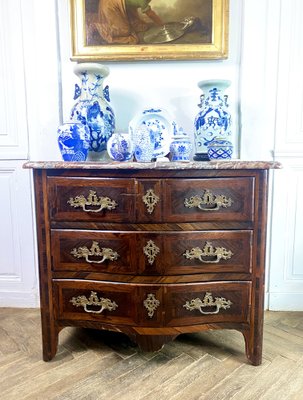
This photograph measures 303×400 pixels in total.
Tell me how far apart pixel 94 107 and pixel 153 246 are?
0.72m

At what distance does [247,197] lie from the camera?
4.02 feet

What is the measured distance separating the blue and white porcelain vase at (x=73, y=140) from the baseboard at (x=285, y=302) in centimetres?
137

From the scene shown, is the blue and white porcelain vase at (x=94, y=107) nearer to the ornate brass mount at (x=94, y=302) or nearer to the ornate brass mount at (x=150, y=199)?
the ornate brass mount at (x=150, y=199)

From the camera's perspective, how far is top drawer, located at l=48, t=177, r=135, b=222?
122 cm

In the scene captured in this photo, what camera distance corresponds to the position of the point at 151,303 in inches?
50.1

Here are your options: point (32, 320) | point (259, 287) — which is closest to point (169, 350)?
point (259, 287)

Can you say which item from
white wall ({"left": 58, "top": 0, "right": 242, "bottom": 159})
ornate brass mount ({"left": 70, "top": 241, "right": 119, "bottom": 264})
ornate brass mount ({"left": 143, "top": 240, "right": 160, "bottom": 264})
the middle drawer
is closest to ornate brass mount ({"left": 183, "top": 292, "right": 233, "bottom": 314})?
the middle drawer

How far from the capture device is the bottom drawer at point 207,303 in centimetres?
128

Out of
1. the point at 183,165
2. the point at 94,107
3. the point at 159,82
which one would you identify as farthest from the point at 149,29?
the point at 183,165

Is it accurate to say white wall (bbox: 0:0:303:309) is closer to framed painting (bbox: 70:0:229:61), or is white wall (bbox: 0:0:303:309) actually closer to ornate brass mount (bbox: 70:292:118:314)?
framed painting (bbox: 70:0:229:61)

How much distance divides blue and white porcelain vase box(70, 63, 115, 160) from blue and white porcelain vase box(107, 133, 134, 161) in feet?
0.58

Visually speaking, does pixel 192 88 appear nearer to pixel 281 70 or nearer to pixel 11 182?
pixel 281 70

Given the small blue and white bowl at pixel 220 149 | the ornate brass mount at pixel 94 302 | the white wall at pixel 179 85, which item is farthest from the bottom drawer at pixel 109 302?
the white wall at pixel 179 85

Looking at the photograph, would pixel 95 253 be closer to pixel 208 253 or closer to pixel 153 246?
pixel 153 246
